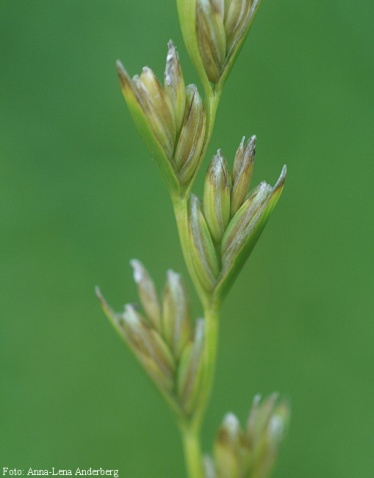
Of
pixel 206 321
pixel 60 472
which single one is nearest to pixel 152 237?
pixel 60 472

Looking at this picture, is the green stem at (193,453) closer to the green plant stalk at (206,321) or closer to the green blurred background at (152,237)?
the green plant stalk at (206,321)

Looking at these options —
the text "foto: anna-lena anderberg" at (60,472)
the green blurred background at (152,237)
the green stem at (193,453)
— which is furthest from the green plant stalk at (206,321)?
the green blurred background at (152,237)

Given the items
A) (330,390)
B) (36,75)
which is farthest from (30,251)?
(330,390)

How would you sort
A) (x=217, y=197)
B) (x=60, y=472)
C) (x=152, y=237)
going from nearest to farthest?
(x=217, y=197) < (x=60, y=472) < (x=152, y=237)

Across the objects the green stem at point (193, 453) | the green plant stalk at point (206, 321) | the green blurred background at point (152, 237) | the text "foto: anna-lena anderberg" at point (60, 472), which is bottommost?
the green stem at point (193, 453)

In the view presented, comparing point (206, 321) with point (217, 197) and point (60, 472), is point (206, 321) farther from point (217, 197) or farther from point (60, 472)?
point (60, 472)

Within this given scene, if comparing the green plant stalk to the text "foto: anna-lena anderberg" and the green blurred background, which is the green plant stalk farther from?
the green blurred background
